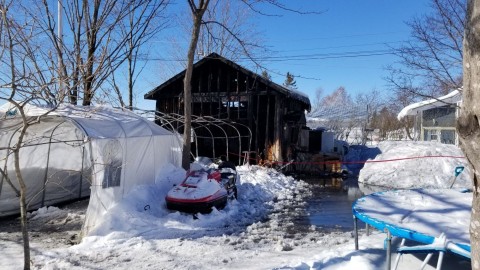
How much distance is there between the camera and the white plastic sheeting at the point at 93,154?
8.22 meters

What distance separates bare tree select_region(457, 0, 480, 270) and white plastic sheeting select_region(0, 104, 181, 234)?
18.9 feet

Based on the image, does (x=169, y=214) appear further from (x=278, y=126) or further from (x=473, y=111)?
(x=278, y=126)

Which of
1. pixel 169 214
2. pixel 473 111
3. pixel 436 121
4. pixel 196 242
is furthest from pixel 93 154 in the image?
pixel 436 121

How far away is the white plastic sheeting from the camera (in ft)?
27.0

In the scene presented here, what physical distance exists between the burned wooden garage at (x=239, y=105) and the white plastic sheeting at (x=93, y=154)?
770cm

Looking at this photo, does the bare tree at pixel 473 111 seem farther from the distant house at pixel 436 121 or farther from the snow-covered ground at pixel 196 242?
the distant house at pixel 436 121

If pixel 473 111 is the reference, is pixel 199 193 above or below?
below

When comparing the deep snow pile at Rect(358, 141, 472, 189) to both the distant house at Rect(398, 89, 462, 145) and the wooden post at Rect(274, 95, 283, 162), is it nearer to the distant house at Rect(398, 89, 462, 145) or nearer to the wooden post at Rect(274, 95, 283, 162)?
the wooden post at Rect(274, 95, 283, 162)

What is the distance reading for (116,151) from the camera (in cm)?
885

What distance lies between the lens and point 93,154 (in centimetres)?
823

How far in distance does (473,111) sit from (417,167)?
57.3 feet

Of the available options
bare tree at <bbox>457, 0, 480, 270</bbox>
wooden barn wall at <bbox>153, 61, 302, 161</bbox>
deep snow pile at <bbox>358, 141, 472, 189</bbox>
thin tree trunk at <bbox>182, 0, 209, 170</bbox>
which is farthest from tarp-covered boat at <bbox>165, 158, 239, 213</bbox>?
deep snow pile at <bbox>358, 141, 472, 189</bbox>

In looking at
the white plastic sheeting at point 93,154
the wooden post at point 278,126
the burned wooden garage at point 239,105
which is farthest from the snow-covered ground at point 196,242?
the burned wooden garage at point 239,105

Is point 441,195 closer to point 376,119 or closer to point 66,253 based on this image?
point 66,253
